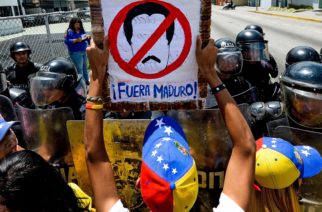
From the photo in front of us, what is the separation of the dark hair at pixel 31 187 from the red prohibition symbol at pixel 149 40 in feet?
2.02

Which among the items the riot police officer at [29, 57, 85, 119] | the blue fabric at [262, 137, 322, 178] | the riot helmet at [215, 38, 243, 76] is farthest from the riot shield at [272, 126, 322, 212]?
the riot police officer at [29, 57, 85, 119]

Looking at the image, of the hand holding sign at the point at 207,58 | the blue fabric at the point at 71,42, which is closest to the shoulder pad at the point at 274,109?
the hand holding sign at the point at 207,58

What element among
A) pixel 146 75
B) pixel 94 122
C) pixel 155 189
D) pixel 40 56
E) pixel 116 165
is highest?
pixel 146 75

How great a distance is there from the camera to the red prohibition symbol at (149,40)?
66.9 inches

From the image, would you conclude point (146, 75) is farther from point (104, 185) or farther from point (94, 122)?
point (104, 185)

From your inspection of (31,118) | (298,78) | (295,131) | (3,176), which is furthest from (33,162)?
(298,78)

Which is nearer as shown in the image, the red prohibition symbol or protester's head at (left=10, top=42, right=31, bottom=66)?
the red prohibition symbol

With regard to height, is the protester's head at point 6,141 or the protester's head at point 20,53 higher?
the protester's head at point 6,141

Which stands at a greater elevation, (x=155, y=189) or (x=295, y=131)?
(x=155, y=189)

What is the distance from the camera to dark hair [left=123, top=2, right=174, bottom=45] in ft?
5.52

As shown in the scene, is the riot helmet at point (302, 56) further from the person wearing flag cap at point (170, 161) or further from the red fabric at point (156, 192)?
the red fabric at point (156, 192)

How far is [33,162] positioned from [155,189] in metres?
0.57

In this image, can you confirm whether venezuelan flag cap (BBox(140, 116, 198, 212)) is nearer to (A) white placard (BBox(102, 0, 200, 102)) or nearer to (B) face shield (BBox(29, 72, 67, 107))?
(A) white placard (BBox(102, 0, 200, 102))

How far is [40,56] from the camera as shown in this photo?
31.4 feet
